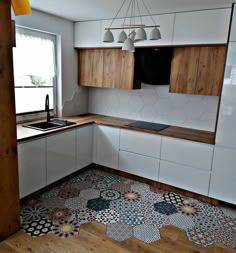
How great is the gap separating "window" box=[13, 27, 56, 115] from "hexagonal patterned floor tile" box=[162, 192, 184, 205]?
2.14 m

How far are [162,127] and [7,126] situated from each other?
2036mm

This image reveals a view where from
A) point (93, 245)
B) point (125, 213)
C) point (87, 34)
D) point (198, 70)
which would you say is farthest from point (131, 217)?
point (87, 34)

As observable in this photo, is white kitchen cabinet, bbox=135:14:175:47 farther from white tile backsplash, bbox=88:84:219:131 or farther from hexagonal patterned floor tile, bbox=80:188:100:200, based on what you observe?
hexagonal patterned floor tile, bbox=80:188:100:200

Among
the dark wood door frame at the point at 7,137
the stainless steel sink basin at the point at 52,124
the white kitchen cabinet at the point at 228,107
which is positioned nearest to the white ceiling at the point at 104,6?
the white kitchen cabinet at the point at 228,107

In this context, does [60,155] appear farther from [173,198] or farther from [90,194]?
[173,198]

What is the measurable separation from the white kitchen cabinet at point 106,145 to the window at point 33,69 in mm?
896

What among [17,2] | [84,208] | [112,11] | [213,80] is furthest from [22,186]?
[213,80]

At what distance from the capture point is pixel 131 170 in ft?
10.8

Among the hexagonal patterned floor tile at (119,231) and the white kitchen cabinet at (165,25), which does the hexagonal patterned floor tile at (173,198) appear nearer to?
the hexagonal patterned floor tile at (119,231)

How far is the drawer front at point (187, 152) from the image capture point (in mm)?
2707

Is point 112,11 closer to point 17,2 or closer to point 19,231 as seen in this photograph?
point 17,2

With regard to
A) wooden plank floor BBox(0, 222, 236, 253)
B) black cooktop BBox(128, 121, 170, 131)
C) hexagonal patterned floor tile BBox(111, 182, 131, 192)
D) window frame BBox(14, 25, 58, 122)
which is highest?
window frame BBox(14, 25, 58, 122)

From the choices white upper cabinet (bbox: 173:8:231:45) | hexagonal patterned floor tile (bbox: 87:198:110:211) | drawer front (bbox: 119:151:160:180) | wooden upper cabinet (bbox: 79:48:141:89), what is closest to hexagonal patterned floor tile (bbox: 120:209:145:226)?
hexagonal patterned floor tile (bbox: 87:198:110:211)

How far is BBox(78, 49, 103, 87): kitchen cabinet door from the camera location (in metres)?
3.53
